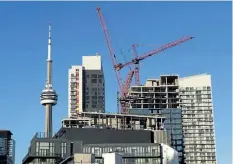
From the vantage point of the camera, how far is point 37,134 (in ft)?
625

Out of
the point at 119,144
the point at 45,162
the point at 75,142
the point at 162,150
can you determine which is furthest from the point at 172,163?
the point at 45,162

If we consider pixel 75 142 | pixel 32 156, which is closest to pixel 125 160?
pixel 75 142

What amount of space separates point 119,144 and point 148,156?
12060 mm

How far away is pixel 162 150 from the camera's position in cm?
18850

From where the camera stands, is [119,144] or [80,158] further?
[119,144]

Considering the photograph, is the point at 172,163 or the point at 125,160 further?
the point at 172,163

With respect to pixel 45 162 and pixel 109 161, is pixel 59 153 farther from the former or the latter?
pixel 109 161

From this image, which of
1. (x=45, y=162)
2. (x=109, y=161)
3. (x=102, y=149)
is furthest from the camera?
(x=102, y=149)

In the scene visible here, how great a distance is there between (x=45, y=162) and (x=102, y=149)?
22875mm

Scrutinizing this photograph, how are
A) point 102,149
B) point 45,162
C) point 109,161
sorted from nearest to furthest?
point 109,161 → point 45,162 → point 102,149

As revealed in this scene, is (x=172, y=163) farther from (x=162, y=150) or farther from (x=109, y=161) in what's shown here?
(x=109, y=161)

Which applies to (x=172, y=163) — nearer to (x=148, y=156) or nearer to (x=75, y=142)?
(x=148, y=156)

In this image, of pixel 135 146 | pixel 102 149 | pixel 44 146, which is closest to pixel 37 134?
pixel 44 146

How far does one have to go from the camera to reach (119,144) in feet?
622
